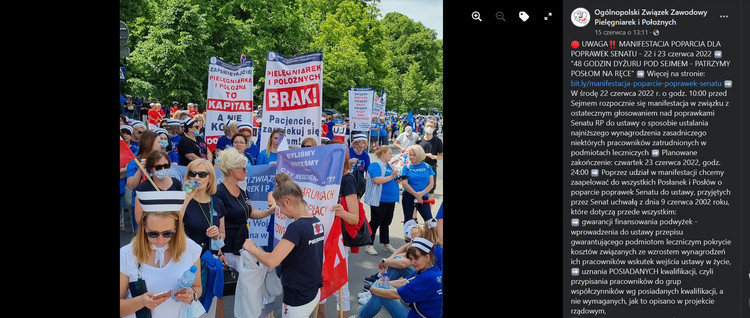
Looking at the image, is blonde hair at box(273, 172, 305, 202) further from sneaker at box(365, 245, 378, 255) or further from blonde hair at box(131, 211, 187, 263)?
sneaker at box(365, 245, 378, 255)

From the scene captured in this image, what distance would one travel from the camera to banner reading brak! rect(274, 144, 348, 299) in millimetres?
5309

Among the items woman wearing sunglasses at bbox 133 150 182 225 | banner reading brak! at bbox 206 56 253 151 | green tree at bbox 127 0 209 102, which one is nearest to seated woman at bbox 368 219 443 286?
woman wearing sunglasses at bbox 133 150 182 225

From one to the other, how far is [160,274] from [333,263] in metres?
1.93

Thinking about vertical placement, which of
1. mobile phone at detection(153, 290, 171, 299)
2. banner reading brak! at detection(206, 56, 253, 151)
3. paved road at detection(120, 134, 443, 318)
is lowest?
paved road at detection(120, 134, 443, 318)

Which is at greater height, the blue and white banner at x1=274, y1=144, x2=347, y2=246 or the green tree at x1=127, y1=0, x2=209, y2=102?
the green tree at x1=127, y1=0, x2=209, y2=102

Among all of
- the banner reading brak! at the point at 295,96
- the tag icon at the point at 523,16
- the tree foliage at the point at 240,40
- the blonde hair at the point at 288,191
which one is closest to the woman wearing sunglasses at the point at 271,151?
the banner reading brak! at the point at 295,96

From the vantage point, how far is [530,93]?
8.31 feet

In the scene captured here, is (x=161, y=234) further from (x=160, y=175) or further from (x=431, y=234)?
(x=431, y=234)

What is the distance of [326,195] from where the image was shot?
531cm

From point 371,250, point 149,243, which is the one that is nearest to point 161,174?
point 149,243

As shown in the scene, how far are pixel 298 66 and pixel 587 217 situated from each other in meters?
4.83

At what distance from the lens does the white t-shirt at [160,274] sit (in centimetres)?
357

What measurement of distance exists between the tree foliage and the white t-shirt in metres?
7.46

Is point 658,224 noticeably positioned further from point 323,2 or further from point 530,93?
point 323,2
